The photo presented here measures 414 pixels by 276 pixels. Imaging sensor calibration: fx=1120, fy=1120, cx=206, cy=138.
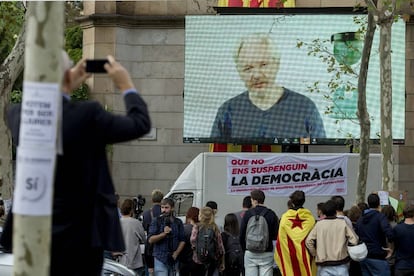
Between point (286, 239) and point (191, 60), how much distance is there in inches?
639

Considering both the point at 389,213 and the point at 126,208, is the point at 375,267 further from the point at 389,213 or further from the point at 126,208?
the point at 126,208

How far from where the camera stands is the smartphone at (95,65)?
19.6 ft

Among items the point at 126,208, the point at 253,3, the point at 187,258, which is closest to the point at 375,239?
the point at 187,258

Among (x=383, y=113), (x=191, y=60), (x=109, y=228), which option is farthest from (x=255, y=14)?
(x=109, y=228)

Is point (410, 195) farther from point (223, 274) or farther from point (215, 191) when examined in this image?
point (223, 274)

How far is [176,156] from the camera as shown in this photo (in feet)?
109

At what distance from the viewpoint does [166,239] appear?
629 inches

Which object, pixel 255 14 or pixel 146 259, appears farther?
pixel 255 14

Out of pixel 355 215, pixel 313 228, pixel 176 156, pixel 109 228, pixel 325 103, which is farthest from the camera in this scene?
pixel 176 156

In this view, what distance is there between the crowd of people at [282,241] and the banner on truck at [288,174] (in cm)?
697

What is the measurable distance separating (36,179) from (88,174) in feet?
1.85

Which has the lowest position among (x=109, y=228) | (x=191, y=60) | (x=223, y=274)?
(x=223, y=274)

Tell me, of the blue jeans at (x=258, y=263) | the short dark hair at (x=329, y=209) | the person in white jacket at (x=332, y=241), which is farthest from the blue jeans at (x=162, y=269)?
the short dark hair at (x=329, y=209)

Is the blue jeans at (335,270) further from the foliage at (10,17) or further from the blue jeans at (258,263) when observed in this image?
the foliage at (10,17)
